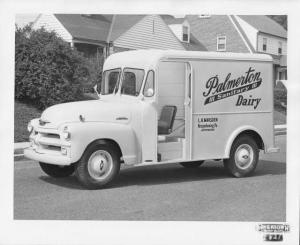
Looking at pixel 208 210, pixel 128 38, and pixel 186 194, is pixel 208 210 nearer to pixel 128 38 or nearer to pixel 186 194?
pixel 186 194

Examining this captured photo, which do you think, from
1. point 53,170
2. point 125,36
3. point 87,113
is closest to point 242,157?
point 87,113

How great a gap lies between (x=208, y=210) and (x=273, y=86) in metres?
3.01

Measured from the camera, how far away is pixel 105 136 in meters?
8.23

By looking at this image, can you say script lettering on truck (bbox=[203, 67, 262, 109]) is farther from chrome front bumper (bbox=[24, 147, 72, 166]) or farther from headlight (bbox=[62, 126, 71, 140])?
chrome front bumper (bbox=[24, 147, 72, 166])

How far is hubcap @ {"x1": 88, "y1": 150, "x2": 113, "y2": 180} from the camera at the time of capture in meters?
8.24

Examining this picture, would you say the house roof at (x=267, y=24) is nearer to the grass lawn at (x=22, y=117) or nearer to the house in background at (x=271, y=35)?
the house in background at (x=271, y=35)

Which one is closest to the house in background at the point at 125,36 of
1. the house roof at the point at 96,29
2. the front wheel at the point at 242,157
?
the house roof at the point at 96,29

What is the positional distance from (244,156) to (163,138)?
151 cm

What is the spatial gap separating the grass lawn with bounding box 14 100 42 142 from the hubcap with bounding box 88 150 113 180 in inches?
108

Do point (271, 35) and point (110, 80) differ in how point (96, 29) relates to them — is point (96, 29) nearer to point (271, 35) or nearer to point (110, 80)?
point (110, 80)
